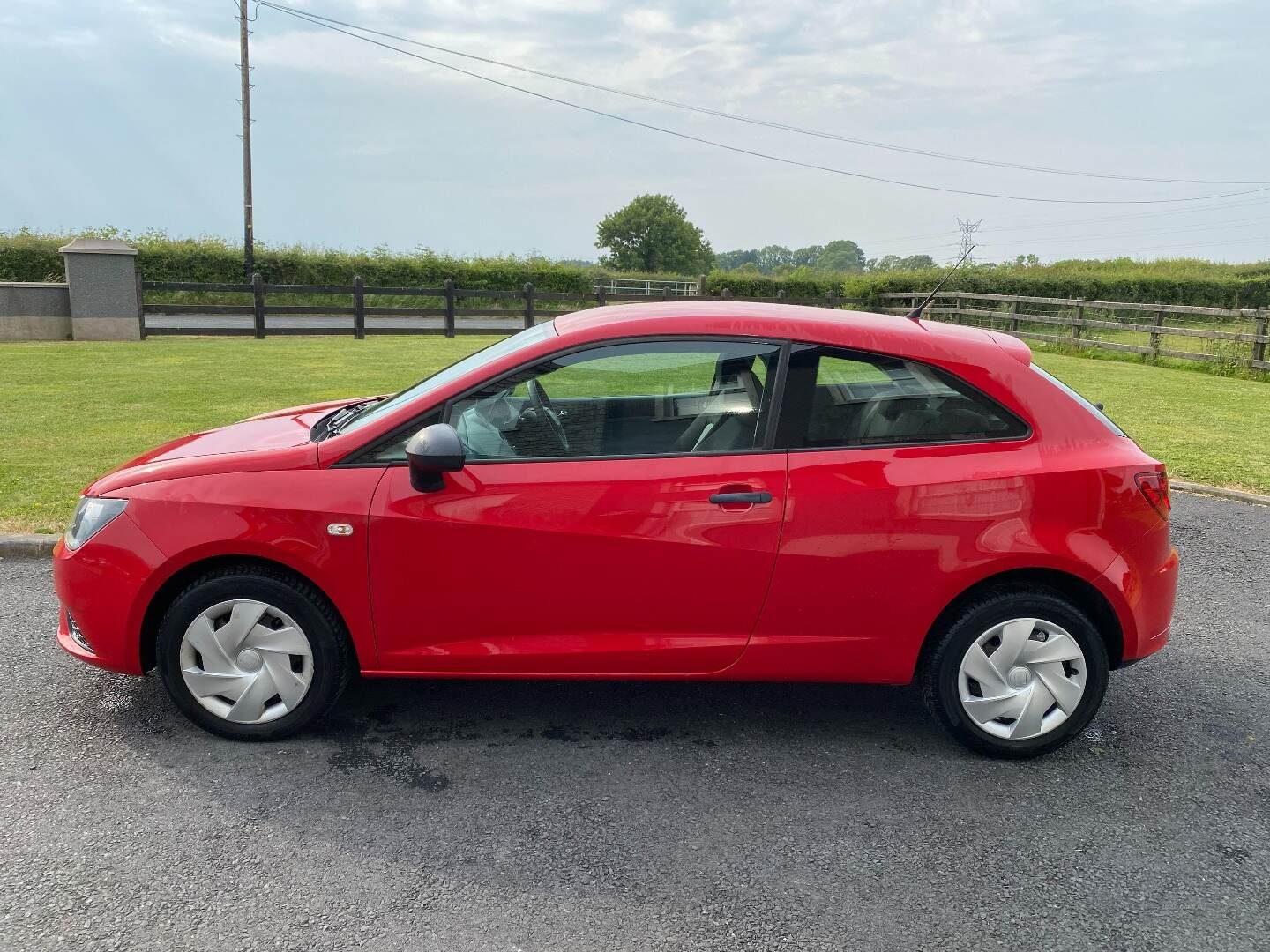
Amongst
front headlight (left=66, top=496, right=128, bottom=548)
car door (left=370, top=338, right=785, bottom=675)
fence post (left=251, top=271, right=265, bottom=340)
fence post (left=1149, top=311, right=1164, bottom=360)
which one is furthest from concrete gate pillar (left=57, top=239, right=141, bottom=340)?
fence post (left=1149, top=311, right=1164, bottom=360)

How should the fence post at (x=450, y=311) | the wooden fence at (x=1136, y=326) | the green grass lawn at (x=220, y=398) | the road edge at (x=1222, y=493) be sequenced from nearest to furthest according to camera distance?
the road edge at (x=1222, y=493) < the green grass lawn at (x=220, y=398) < the wooden fence at (x=1136, y=326) < the fence post at (x=450, y=311)

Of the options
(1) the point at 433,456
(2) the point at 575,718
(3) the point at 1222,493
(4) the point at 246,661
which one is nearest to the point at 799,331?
(1) the point at 433,456

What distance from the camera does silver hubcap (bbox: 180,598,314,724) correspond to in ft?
11.0

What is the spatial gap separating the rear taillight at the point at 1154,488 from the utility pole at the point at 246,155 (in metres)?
29.8

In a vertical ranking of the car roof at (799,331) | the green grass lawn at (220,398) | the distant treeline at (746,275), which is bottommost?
the green grass lawn at (220,398)

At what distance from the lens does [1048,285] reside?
34188 millimetres

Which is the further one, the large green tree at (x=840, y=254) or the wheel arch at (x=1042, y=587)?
the large green tree at (x=840, y=254)

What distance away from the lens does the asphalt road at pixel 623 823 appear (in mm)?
2529

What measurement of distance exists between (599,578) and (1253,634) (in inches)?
142

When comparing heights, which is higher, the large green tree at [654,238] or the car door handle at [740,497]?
the large green tree at [654,238]

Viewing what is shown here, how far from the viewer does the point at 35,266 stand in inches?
1008

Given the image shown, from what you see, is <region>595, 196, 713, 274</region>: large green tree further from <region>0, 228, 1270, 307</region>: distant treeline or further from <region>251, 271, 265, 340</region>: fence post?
<region>251, 271, 265, 340</region>: fence post

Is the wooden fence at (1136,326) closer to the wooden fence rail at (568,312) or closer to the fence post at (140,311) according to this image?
the wooden fence rail at (568,312)

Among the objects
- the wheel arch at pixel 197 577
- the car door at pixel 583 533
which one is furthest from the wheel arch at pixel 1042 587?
the wheel arch at pixel 197 577
